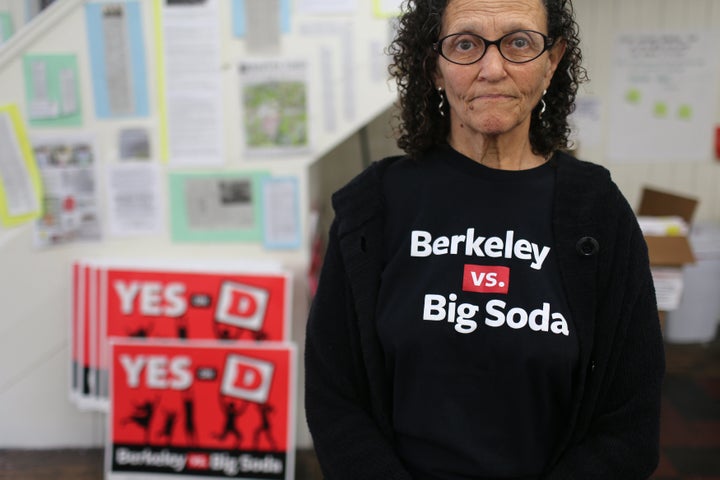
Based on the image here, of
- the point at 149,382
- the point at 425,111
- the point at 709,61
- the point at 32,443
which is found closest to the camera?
the point at 425,111

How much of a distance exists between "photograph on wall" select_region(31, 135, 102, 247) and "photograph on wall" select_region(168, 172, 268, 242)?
0.98 feet

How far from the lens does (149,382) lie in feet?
7.20

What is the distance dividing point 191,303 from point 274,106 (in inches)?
29.8

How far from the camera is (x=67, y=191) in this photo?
2289 millimetres

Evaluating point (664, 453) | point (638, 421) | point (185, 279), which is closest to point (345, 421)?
point (638, 421)

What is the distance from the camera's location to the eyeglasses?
2.94 ft

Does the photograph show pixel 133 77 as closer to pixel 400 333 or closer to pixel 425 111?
pixel 425 111

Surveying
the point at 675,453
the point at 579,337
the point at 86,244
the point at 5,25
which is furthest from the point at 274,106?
the point at 675,453

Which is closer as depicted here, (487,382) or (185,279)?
(487,382)

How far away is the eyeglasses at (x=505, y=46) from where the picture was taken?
90cm

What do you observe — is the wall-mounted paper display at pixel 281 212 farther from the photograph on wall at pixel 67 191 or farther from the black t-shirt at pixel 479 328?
the black t-shirt at pixel 479 328

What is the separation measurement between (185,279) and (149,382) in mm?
376

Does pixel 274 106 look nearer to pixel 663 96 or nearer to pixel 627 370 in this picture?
pixel 627 370

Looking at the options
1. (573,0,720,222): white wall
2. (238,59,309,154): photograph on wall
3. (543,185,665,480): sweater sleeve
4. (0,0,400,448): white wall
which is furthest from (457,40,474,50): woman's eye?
(573,0,720,222): white wall
